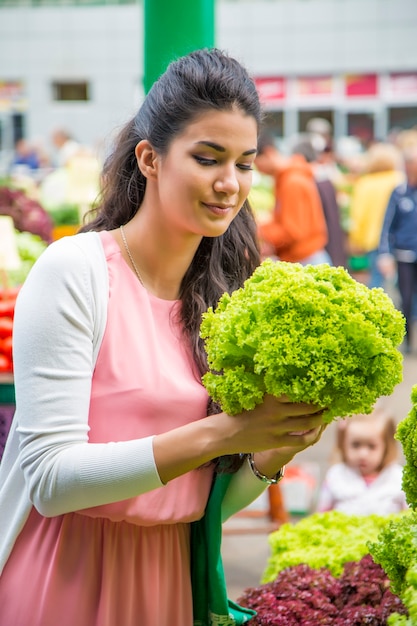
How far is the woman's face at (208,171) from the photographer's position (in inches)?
84.0

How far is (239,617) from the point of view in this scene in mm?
2502

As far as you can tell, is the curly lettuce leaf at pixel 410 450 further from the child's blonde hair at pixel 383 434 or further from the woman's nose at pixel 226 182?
the child's blonde hair at pixel 383 434

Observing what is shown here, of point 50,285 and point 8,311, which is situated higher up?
point 50,285

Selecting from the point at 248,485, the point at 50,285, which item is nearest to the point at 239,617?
the point at 248,485

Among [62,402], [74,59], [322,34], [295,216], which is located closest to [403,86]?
[322,34]

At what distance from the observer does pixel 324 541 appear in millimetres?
3236

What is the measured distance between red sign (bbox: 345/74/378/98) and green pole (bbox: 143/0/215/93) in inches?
1147

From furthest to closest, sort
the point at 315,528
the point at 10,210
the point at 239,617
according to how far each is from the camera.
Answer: the point at 10,210, the point at 315,528, the point at 239,617

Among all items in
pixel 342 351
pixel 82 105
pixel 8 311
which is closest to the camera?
pixel 342 351

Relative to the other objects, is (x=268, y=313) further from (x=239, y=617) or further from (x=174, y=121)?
(x=239, y=617)

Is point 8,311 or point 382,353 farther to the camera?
point 8,311

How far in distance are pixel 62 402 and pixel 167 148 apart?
0.60 m

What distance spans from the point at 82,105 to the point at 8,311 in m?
32.2

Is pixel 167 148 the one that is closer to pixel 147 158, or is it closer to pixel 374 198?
pixel 147 158
